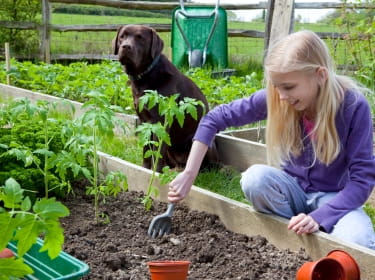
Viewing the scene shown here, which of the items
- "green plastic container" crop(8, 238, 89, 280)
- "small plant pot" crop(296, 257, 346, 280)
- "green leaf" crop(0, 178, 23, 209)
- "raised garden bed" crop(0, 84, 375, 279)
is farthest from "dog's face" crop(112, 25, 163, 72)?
"green leaf" crop(0, 178, 23, 209)

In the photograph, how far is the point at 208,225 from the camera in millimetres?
3260

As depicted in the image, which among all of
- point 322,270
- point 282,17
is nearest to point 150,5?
point 282,17

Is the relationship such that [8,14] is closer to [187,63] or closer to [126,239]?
[187,63]

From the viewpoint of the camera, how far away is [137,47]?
4699mm

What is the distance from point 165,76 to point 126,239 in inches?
70.6

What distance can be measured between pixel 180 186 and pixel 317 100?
0.82 meters

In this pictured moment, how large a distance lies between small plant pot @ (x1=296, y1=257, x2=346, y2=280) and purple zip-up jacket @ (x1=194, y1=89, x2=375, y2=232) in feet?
1.10

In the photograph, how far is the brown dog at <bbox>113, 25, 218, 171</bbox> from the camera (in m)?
4.52

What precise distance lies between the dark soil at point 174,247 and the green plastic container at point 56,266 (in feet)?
0.87

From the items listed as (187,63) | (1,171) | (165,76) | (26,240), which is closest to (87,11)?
(187,63)

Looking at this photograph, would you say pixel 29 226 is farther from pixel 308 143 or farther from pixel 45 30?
pixel 45 30

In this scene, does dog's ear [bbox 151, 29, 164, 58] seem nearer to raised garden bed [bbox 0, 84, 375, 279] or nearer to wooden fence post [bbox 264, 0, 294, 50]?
raised garden bed [bbox 0, 84, 375, 279]

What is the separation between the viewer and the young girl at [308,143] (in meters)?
2.79

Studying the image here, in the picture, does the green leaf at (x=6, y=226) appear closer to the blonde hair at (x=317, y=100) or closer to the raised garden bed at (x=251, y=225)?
the raised garden bed at (x=251, y=225)
